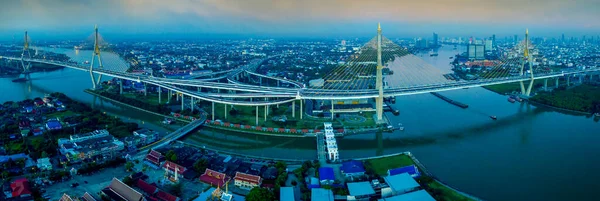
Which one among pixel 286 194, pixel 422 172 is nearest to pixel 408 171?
pixel 422 172

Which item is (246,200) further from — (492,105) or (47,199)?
(492,105)

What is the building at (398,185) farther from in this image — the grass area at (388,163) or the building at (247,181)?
the building at (247,181)

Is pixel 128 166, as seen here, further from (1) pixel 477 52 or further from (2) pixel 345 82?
(1) pixel 477 52

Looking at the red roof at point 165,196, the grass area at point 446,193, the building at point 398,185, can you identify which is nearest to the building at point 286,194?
the building at point 398,185

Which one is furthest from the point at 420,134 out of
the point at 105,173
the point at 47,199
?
the point at 47,199

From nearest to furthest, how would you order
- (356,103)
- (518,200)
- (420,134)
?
(518,200) → (420,134) → (356,103)

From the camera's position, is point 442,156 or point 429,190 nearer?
point 429,190

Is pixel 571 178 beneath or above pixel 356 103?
beneath

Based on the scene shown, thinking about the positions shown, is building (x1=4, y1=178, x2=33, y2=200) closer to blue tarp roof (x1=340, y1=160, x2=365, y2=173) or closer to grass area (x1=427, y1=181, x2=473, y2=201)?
blue tarp roof (x1=340, y1=160, x2=365, y2=173)
